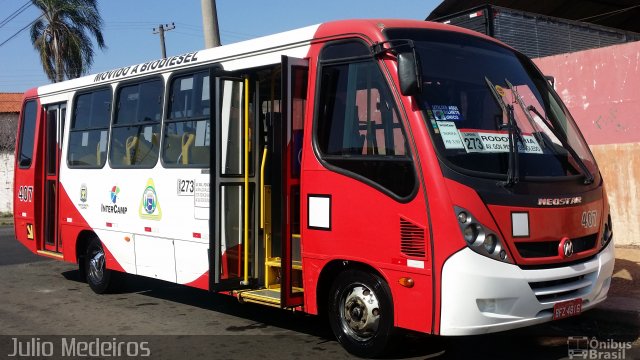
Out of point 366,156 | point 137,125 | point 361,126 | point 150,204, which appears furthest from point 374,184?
point 137,125

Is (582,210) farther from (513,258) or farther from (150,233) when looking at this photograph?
Answer: (150,233)

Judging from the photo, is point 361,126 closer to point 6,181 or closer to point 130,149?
point 130,149

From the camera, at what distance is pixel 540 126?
19.3ft

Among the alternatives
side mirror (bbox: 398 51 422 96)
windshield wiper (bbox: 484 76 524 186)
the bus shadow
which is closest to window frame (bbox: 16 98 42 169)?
the bus shadow

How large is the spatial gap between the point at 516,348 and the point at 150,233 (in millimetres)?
4375

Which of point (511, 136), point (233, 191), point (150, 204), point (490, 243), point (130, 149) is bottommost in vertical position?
point (490, 243)

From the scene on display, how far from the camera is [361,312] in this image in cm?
572

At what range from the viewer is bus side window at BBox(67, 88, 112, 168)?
914 centimetres

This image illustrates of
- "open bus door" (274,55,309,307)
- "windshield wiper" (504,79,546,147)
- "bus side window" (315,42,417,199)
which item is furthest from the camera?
"open bus door" (274,55,309,307)

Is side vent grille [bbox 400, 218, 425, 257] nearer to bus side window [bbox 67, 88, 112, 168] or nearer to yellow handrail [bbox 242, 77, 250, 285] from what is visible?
yellow handrail [bbox 242, 77, 250, 285]

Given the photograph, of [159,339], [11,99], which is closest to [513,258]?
[159,339]

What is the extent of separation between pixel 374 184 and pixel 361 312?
1111 millimetres

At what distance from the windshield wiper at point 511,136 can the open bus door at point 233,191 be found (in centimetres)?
251

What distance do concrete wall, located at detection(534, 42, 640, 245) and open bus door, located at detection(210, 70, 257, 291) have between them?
235 inches
